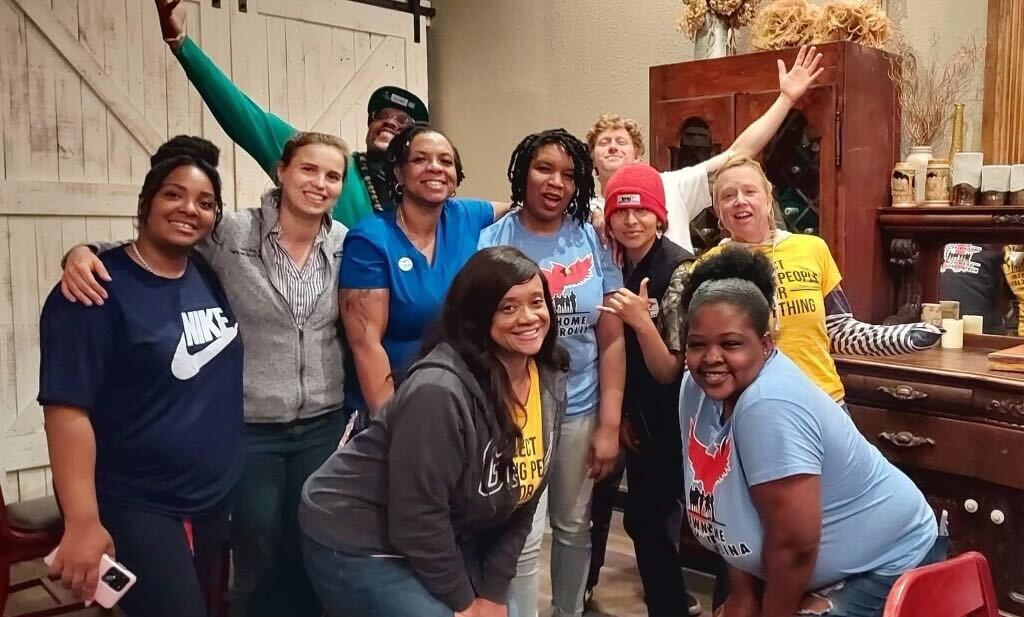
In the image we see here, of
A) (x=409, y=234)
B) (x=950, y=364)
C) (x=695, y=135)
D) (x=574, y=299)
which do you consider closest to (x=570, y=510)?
(x=574, y=299)

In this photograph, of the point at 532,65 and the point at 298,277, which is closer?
the point at 298,277

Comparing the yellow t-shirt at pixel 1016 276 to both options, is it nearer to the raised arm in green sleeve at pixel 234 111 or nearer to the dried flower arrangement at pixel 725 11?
the dried flower arrangement at pixel 725 11

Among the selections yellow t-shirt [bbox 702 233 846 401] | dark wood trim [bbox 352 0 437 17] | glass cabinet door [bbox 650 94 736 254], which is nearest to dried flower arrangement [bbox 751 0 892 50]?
glass cabinet door [bbox 650 94 736 254]

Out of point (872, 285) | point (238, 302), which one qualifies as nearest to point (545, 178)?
point (238, 302)

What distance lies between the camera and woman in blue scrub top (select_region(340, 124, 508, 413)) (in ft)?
6.84

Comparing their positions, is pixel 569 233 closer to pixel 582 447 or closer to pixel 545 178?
pixel 545 178

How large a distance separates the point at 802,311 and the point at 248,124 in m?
1.56

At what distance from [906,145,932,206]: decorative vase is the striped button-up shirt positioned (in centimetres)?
191

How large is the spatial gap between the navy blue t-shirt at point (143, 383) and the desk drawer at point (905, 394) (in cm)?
183

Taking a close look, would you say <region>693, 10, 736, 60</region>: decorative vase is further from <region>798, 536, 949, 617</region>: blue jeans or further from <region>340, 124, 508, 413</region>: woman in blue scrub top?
<region>798, 536, 949, 617</region>: blue jeans

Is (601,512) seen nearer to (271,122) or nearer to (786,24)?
(271,122)

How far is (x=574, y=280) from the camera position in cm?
218

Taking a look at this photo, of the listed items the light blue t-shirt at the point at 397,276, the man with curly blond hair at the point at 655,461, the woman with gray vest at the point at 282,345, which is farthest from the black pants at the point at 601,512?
the woman with gray vest at the point at 282,345

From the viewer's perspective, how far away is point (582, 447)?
88.0 inches
